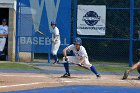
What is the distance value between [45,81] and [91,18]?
7.94 metres

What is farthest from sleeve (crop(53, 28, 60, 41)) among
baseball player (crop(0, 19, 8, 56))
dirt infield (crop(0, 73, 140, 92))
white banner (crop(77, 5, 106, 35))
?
dirt infield (crop(0, 73, 140, 92))

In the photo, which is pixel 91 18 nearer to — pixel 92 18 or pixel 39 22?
pixel 92 18

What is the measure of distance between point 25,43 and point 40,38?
2.40ft

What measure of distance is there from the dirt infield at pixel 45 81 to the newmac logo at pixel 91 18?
19.4 feet

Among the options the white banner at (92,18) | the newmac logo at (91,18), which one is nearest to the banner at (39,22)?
the white banner at (92,18)

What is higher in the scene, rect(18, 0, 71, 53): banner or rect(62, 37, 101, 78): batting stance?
rect(18, 0, 71, 53): banner

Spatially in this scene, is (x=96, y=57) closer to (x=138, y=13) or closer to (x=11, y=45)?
(x=138, y=13)

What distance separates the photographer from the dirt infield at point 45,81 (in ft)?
44.2

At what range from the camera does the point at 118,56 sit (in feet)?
89.7

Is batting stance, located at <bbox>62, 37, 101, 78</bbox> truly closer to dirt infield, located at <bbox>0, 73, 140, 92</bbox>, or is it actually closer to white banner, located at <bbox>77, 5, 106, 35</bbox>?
dirt infield, located at <bbox>0, 73, 140, 92</bbox>

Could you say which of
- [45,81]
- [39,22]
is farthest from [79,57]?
[39,22]

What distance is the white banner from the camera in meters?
21.8

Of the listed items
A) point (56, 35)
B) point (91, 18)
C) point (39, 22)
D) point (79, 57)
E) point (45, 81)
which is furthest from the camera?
point (39, 22)

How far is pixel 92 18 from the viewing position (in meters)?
21.9
